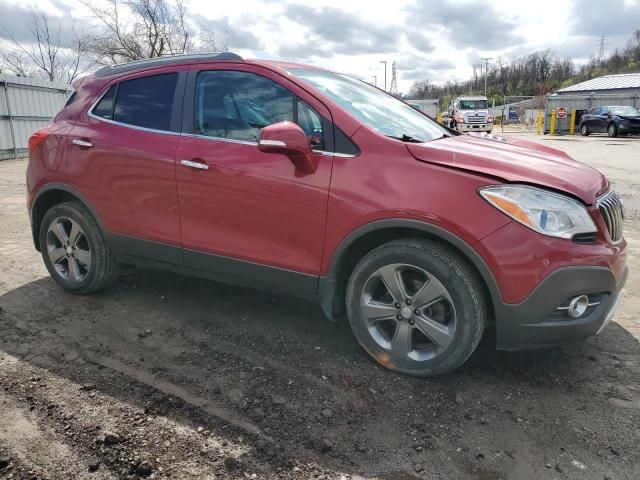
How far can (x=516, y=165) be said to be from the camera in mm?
2809

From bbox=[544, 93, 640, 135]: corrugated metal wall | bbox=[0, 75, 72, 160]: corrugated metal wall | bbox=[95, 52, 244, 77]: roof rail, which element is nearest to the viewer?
bbox=[95, 52, 244, 77]: roof rail

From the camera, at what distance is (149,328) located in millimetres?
3723

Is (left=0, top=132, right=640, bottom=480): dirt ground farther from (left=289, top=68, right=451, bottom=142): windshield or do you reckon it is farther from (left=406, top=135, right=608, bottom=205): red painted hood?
(left=289, top=68, right=451, bottom=142): windshield

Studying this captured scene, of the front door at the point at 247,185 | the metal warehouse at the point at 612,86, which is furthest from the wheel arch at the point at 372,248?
the metal warehouse at the point at 612,86

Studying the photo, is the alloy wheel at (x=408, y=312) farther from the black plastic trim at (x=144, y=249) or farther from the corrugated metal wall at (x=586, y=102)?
the corrugated metal wall at (x=586, y=102)

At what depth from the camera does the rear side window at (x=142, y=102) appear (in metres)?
3.68

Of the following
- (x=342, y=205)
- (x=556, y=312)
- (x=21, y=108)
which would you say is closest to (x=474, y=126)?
(x=21, y=108)

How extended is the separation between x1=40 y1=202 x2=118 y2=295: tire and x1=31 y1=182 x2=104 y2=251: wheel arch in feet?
0.30

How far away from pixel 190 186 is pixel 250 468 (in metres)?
1.87

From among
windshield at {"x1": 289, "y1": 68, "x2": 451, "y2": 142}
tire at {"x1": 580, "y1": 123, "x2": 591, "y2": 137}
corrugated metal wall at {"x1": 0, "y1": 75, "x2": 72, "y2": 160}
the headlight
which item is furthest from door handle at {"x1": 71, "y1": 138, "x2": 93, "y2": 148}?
tire at {"x1": 580, "y1": 123, "x2": 591, "y2": 137}

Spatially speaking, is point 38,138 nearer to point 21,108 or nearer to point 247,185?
point 247,185

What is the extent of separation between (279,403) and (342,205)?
3.67 feet

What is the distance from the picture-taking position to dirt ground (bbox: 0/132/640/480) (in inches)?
90.7

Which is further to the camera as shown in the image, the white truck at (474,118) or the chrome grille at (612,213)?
the white truck at (474,118)
